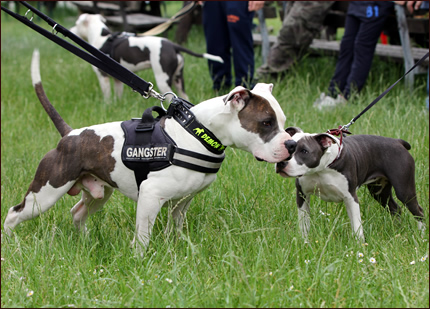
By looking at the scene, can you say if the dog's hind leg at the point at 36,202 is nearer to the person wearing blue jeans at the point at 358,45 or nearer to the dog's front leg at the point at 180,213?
the dog's front leg at the point at 180,213

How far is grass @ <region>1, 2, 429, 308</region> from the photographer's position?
2.53 m

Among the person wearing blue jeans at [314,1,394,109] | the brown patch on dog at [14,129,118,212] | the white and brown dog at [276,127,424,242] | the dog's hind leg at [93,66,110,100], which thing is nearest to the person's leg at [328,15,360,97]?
the person wearing blue jeans at [314,1,394,109]

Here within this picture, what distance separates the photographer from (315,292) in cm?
254

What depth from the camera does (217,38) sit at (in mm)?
7359

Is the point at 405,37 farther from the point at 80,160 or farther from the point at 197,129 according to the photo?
the point at 80,160

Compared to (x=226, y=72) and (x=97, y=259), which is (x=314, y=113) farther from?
(x=97, y=259)

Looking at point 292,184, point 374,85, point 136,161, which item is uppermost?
point 136,161

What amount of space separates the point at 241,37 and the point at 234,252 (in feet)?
15.1

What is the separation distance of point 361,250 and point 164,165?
3.88ft

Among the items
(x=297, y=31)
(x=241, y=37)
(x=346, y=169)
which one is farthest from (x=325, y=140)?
(x=297, y=31)

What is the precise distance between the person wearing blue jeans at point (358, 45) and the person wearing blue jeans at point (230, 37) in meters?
1.10

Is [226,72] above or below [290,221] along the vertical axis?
below

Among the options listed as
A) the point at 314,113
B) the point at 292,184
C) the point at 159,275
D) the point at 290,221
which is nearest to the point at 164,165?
the point at 159,275

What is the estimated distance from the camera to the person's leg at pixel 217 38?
7.15 m
